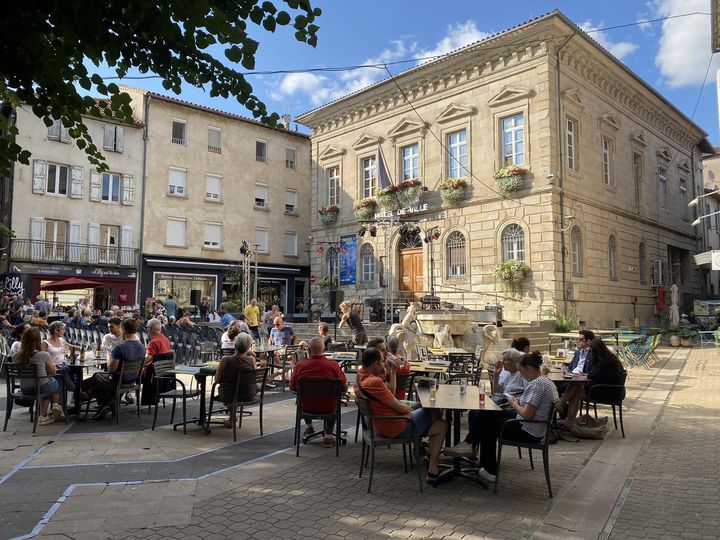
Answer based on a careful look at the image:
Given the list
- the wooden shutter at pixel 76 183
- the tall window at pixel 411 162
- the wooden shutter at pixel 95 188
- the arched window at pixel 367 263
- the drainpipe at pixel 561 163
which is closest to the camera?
the drainpipe at pixel 561 163

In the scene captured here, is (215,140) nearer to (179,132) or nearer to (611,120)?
(179,132)

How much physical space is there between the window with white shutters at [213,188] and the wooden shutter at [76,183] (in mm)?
5844

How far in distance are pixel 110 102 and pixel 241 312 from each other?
61.8ft

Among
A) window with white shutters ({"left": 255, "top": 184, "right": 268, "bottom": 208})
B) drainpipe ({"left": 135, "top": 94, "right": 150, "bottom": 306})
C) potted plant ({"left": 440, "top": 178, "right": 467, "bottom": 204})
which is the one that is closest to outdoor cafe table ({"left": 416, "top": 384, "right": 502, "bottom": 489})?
potted plant ({"left": 440, "top": 178, "right": 467, "bottom": 204})

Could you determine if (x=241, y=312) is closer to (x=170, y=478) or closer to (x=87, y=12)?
(x=170, y=478)

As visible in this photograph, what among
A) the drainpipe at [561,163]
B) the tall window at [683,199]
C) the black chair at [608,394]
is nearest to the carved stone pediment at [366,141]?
the drainpipe at [561,163]

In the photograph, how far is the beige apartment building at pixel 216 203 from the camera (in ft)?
88.5

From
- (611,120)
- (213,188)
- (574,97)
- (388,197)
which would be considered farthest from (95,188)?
(611,120)

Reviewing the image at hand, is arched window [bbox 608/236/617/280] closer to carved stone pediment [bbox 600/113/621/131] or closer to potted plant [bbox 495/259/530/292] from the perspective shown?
carved stone pediment [bbox 600/113/621/131]

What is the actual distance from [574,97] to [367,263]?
10.2m

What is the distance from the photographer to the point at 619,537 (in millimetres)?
3637

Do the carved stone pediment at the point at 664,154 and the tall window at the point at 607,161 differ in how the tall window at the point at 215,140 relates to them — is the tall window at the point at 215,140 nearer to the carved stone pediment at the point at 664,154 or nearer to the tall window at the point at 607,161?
the tall window at the point at 607,161

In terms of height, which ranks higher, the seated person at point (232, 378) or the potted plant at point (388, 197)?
the potted plant at point (388, 197)

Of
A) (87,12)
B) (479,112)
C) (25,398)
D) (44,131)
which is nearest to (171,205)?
(44,131)
